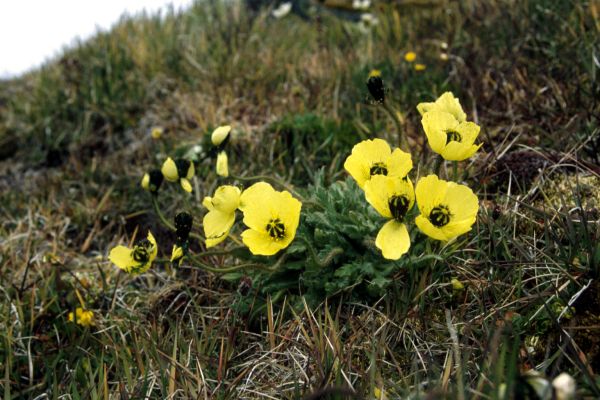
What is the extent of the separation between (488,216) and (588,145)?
33.1 inches

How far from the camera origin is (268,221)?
1.76 meters

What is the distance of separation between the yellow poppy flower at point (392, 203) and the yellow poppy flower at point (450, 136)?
182 mm

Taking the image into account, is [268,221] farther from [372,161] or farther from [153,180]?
[153,180]

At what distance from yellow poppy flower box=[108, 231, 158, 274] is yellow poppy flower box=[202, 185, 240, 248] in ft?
0.95

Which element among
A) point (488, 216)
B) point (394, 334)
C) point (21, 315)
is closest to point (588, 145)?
point (488, 216)

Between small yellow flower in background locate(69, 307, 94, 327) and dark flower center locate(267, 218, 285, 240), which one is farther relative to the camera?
small yellow flower in background locate(69, 307, 94, 327)

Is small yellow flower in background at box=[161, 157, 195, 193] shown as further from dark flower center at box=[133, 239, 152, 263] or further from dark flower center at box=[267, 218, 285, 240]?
dark flower center at box=[267, 218, 285, 240]

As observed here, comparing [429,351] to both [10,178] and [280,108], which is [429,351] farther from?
[10,178]

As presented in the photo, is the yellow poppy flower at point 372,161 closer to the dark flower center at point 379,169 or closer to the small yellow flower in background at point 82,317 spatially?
the dark flower center at point 379,169

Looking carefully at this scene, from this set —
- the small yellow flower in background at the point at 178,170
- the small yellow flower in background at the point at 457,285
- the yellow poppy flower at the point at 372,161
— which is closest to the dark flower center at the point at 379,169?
the yellow poppy flower at the point at 372,161

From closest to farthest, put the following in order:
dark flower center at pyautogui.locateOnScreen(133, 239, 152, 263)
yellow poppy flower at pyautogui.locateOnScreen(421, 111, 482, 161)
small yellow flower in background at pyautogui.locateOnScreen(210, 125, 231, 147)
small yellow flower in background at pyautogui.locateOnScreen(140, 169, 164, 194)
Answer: yellow poppy flower at pyautogui.locateOnScreen(421, 111, 482, 161) → dark flower center at pyautogui.locateOnScreen(133, 239, 152, 263) → small yellow flower in background at pyautogui.locateOnScreen(210, 125, 231, 147) → small yellow flower in background at pyautogui.locateOnScreen(140, 169, 164, 194)

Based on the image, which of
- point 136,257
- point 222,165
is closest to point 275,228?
point 222,165

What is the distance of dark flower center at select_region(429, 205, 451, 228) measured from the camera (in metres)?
1.61

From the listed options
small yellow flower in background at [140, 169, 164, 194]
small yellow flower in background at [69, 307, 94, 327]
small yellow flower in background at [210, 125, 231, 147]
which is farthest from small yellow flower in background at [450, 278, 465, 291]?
small yellow flower in background at [69, 307, 94, 327]
